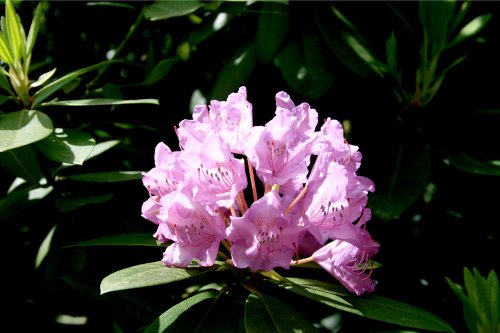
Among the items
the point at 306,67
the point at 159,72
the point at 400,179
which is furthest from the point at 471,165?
the point at 159,72

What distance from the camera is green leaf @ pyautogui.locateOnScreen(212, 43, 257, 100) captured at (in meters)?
1.92

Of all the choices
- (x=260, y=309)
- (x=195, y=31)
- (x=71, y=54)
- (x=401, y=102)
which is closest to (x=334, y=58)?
(x=401, y=102)

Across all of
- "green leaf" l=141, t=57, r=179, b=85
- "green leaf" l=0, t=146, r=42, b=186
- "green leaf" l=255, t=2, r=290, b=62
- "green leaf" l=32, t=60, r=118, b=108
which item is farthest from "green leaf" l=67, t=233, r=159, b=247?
"green leaf" l=255, t=2, r=290, b=62

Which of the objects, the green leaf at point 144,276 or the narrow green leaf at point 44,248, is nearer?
the green leaf at point 144,276

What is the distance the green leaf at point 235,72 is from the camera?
6.31 feet

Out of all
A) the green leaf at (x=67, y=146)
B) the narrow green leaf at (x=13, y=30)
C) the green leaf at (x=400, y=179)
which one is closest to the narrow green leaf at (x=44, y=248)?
the green leaf at (x=67, y=146)

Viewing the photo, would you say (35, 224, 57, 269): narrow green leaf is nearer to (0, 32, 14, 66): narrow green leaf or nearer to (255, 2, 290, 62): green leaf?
(0, 32, 14, 66): narrow green leaf

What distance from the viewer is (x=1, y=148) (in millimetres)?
1265

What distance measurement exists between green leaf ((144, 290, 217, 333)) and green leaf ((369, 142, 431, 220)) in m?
0.67

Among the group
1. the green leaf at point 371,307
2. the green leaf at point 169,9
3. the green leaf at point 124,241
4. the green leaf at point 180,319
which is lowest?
the green leaf at point 180,319

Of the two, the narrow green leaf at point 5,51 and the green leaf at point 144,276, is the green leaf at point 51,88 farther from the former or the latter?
the green leaf at point 144,276

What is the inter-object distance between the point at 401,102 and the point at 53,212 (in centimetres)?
113

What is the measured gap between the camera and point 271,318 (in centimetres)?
117

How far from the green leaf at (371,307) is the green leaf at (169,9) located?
893mm
